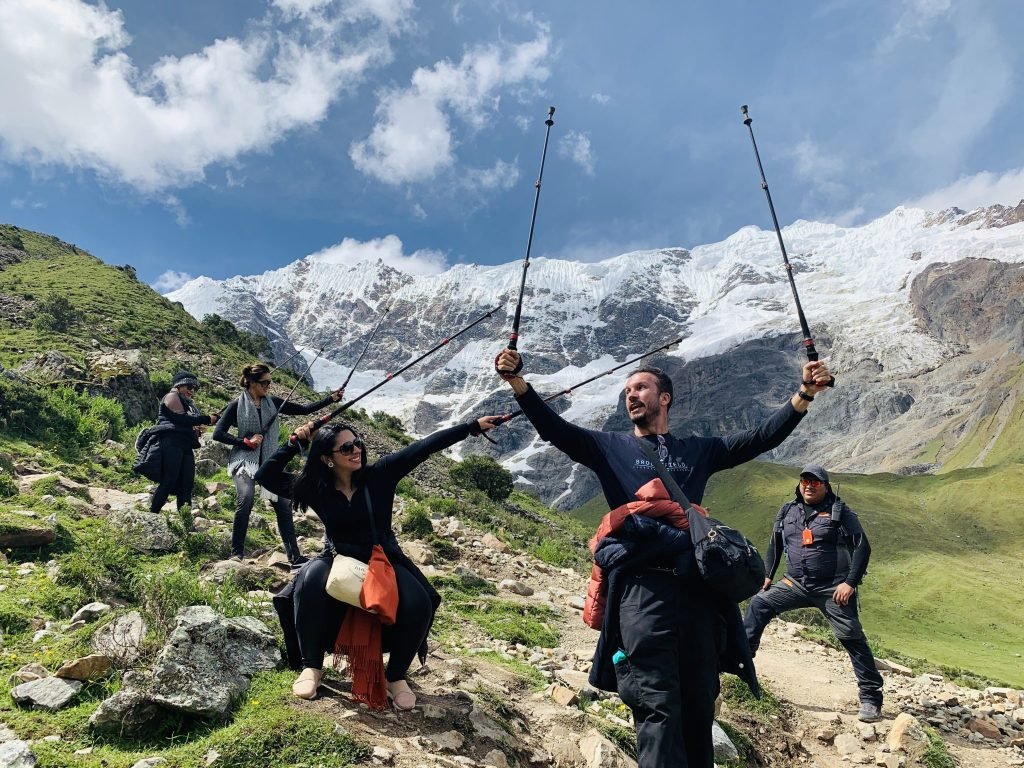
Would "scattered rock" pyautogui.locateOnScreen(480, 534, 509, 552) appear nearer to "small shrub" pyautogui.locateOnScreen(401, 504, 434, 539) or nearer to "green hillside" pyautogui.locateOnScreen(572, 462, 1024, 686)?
"small shrub" pyautogui.locateOnScreen(401, 504, 434, 539)

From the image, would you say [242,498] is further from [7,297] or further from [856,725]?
[7,297]

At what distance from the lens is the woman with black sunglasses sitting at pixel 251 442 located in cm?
755

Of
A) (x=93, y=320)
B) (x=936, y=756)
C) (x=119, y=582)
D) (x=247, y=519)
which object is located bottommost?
(x=936, y=756)

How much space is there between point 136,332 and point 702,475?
35.8 metres

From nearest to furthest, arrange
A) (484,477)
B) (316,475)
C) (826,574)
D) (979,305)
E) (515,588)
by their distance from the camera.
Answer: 1. (316,475)
2. (826,574)
3. (515,588)
4. (484,477)
5. (979,305)

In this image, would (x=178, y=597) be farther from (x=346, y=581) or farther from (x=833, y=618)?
(x=833, y=618)

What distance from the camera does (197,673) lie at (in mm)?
3676

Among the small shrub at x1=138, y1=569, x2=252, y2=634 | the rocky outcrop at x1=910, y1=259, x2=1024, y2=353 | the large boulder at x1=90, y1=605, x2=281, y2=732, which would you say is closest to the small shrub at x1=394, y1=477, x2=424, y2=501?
the small shrub at x1=138, y1=569, x2=252, y2=634

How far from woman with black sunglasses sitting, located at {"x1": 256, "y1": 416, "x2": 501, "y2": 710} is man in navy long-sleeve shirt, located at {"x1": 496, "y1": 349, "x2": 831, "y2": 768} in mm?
1100

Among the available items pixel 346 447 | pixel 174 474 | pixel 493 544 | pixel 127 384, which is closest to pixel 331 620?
pixel 346 447

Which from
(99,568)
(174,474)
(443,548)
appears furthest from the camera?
(443,548)

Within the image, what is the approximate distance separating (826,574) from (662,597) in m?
4.56

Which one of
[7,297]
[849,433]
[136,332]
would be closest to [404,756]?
[136,332]

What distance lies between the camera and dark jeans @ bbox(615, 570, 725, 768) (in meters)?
3.40
